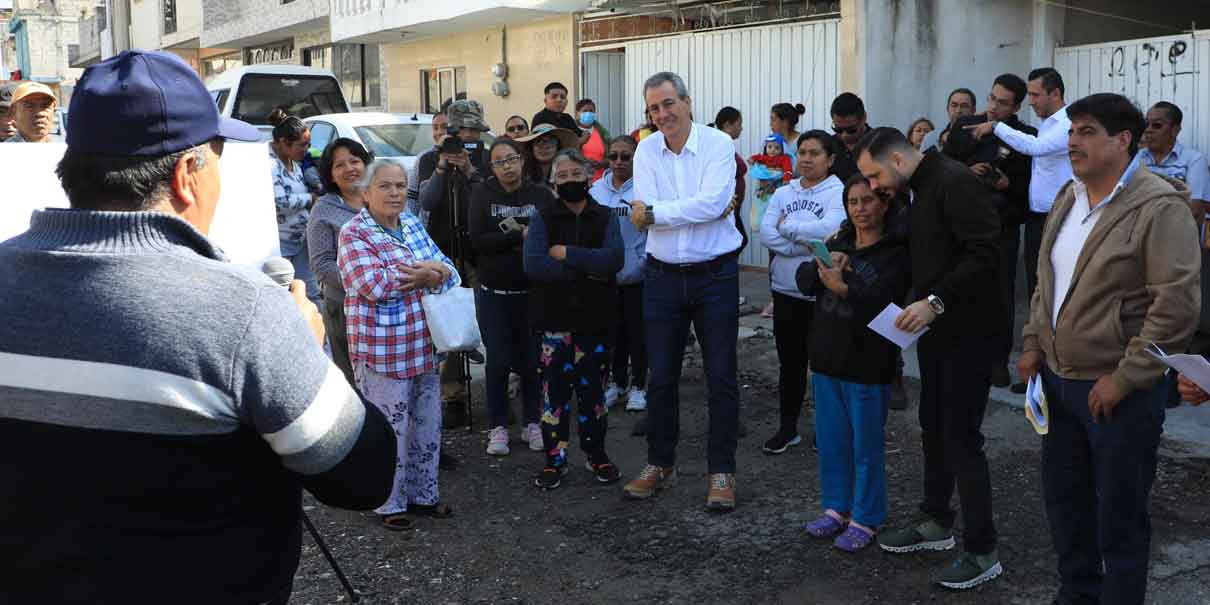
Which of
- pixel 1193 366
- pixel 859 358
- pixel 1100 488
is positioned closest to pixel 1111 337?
pixel 1193 366

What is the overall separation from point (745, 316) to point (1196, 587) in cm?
583

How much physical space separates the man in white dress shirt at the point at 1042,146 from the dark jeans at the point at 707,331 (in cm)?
263

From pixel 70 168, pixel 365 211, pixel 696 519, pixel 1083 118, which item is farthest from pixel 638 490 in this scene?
pixel 70 168

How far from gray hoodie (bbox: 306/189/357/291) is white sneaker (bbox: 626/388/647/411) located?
2269mm

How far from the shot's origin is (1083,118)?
A: 3730mm

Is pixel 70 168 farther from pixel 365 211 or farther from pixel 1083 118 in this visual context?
pixel 365 211

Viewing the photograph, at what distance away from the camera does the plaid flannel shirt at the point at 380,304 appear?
5.34 m

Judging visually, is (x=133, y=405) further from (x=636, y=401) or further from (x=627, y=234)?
(x=636, y=401)

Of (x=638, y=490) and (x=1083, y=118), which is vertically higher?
(x=1083, y=118)

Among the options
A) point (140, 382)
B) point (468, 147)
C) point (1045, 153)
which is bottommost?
point (140, 382)

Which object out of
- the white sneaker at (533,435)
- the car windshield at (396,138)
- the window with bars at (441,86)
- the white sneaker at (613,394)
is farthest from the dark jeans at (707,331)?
the window with bars at (441,86)

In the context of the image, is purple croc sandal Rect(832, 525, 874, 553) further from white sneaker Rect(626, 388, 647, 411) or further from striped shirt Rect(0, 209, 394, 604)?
striped shirt Rect(0, 209, 394, 604)

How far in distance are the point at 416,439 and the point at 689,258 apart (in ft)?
5.34

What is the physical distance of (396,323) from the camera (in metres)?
5.42
